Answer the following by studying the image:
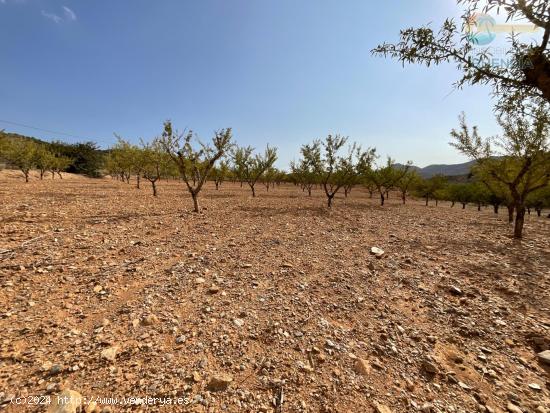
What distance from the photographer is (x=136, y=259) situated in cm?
652

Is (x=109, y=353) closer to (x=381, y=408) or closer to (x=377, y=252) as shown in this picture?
(x=381, y=408)

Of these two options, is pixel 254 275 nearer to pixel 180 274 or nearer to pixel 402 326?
pixel 180 274

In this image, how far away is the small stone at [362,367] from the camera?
318 centimetres

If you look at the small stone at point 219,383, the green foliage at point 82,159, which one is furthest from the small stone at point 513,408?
the green foliage at point 82,159

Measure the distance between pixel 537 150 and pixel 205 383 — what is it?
1727 centimetres

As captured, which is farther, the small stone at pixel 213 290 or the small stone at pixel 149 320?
the small stone at pixel 213 290

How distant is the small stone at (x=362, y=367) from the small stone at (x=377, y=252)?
17.0 feet

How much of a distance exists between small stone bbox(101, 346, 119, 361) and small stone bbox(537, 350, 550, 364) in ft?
21.0

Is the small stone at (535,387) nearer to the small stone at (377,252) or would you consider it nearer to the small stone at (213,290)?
the small stone at (377,252)

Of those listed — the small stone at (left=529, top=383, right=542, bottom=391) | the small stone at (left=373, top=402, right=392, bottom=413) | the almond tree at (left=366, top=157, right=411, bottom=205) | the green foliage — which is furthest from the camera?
the green foliage

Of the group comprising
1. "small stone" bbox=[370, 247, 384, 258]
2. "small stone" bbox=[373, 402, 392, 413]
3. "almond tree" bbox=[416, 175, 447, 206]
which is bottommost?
"small stone" bbox=[373, 402, 392, 413]

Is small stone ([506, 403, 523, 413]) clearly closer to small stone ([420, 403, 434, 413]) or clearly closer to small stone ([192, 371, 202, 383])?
small stone ([420, 403, 434, 413])

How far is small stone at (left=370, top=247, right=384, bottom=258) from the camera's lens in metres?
8.05

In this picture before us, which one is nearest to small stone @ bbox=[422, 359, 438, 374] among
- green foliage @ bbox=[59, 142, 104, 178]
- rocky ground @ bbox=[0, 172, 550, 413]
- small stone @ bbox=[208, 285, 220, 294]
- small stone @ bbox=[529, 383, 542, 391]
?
rocky ground @ bbox=[0, 172, 550, 413]
